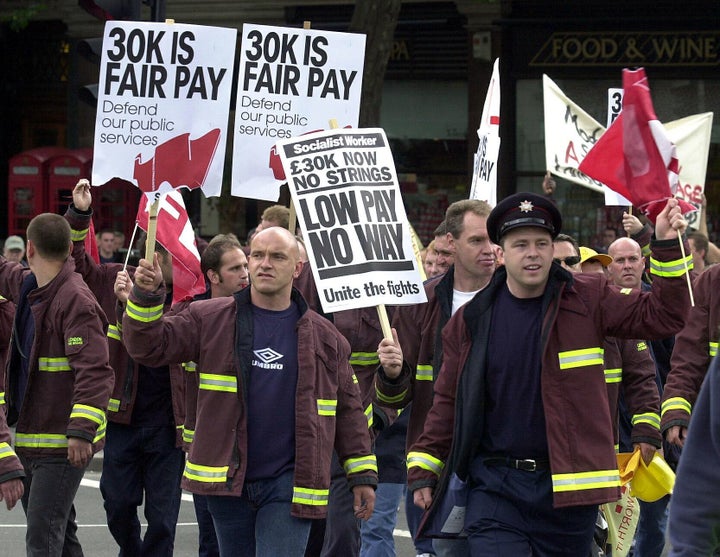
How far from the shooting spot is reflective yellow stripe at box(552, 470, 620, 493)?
5.28 m

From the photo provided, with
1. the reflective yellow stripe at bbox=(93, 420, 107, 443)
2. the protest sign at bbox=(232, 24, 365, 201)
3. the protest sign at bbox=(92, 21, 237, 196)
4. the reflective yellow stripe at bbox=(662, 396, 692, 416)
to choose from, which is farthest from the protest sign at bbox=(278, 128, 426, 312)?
the protest sign at bbox=(232, 24, 365, 201)

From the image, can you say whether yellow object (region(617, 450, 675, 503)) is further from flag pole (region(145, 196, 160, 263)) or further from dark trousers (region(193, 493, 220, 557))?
flag pole (region(145, 196, 160, 263))

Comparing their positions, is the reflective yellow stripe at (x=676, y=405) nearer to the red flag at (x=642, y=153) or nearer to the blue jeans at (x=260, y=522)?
the red flag at (x=642, y=153)

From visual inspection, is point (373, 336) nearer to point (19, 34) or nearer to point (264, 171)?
point (264, 171)

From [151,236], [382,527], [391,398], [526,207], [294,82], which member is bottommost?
[382,527]

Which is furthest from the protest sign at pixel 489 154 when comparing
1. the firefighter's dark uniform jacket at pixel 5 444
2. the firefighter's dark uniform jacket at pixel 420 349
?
the firefighter's dark uniform jacket at pixel 5 444

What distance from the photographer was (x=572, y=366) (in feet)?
17.6

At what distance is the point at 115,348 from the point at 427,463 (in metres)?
2.86

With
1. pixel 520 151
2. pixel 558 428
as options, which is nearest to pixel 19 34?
pixel 520 151

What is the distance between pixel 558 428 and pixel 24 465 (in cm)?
300

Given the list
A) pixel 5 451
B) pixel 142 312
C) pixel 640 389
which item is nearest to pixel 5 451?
pixel 5 451

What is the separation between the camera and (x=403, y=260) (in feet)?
21.9

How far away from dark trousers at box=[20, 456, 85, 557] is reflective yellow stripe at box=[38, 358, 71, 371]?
0.42 m

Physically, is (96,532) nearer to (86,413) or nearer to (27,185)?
(86,413)
